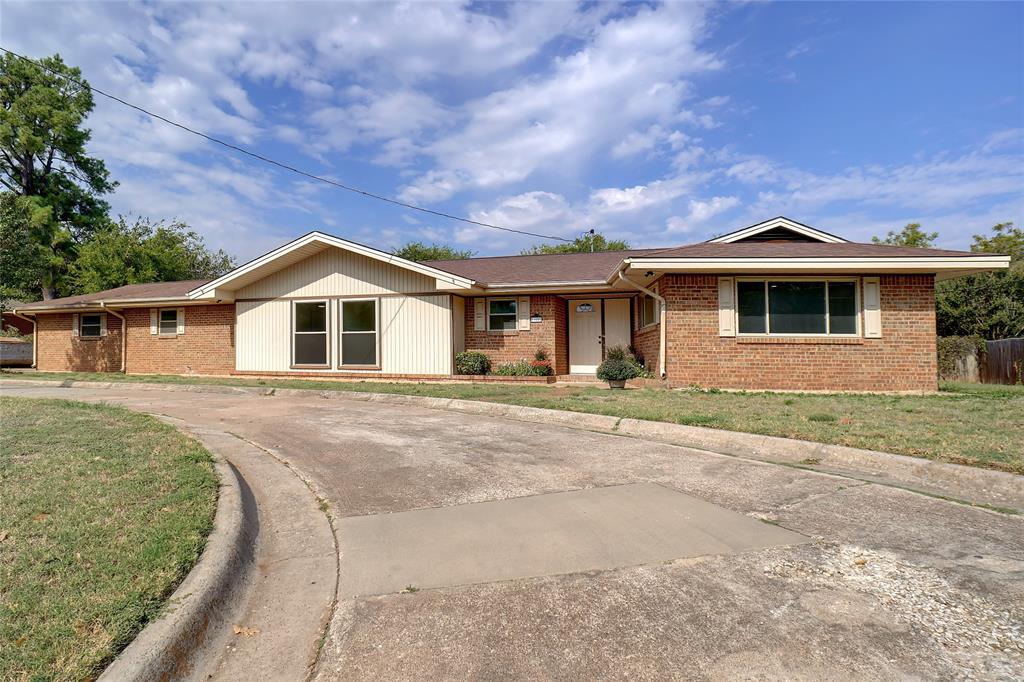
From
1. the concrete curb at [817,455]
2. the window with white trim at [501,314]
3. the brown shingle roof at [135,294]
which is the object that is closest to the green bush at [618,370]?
the window with white trim at [501,314]

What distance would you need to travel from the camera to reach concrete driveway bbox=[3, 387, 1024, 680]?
256cm

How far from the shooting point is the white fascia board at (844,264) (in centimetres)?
1184

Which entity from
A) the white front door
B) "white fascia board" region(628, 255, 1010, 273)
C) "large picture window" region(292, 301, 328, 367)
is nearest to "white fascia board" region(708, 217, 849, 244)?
"white fascia board" region(628, 255, 1010, 273)

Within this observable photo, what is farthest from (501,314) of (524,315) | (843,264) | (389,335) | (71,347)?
(71,347)

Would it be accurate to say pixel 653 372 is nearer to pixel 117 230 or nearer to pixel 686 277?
pixel 686 277

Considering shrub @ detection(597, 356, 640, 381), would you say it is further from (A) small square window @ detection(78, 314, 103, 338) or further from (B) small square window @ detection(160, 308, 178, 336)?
(A) small square window @ detection(78, 314, 103, 338)

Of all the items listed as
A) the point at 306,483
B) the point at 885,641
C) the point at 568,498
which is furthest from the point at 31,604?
the point at 885,641

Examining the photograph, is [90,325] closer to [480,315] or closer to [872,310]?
[480,315]

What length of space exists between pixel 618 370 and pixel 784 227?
585 centimetres

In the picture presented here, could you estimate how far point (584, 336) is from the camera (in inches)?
673

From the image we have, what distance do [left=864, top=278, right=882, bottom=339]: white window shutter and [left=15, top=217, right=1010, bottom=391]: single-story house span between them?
0.03 meters

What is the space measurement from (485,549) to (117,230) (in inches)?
1828

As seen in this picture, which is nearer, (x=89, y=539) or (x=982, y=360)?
(x=89, y=539)

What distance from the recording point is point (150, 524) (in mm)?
3848
